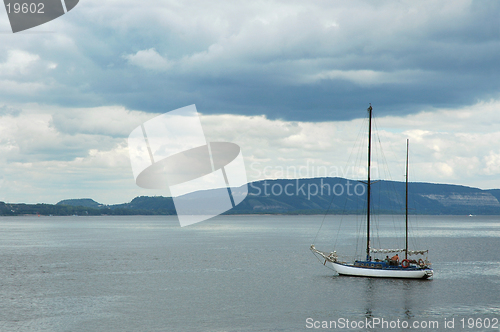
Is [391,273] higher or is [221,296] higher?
[391,273]

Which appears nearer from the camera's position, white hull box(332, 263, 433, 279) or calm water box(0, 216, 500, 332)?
calm water box(0, 216, 500, 332)

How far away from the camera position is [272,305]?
5650cm

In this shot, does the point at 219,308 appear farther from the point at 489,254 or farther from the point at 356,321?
the point at 489,254

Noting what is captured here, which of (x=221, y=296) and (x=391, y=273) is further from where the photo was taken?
(x=391, y=273)

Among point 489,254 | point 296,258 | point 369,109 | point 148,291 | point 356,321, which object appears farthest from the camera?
point 489,254

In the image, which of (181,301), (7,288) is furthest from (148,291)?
(7,288)

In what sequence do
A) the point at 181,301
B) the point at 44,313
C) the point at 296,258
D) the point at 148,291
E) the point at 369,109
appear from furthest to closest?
the point at 296,258 → the point at 369,109 → the point at 148,291 → the point at 181,301 → the point at 44,313

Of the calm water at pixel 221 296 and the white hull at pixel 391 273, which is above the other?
the white hull at pixel 391 273

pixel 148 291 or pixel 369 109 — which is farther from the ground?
pixel 369 109

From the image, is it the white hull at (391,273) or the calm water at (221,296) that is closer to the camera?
the calm water at (221,296)

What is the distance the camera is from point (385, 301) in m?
59.5

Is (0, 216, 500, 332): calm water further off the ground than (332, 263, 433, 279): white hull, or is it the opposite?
(332, 263, 433, 279): white hull

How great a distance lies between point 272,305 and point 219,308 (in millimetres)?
6431

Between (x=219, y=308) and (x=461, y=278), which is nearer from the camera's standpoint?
(x=219, y=308)
